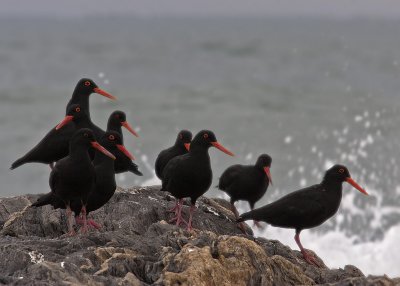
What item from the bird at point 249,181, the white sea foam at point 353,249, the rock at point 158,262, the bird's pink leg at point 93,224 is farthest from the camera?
the white sea foam at point 353,249

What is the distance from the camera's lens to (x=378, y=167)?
25625mm

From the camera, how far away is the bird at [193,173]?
27.8 feet

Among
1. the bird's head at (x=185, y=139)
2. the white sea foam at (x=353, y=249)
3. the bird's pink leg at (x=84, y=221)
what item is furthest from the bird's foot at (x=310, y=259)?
the white sea foam at (x=353, y=249)

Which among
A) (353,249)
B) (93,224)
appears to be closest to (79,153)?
(93,224)

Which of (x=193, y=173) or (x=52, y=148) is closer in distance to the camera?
(x=193, y=173)

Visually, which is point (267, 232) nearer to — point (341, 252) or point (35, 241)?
point (341, 252)

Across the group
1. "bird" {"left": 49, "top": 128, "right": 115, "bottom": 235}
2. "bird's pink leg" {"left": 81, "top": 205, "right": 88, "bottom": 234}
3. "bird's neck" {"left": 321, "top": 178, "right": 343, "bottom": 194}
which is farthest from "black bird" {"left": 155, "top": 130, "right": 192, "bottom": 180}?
"bird" {"left": 49, "top": 128, "right": 115, "bottom": 235}

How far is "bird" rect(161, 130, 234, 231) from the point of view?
27.8 ft

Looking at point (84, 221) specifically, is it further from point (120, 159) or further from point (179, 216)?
point (120, 159)

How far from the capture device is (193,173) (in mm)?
8469

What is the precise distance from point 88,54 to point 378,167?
49925 millimetres

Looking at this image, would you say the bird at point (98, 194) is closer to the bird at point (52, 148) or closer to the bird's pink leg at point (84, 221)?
the bird's pink leg at point (84, 221)

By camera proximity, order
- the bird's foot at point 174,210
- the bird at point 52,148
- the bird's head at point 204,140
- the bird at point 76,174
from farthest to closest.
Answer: the bird at point 52,148
the bird's foot at point 174,210
the bird's head at point 204,140
the bird at point 76,174

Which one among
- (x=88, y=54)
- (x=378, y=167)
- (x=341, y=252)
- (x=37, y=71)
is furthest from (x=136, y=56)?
(x=341, y=252)
